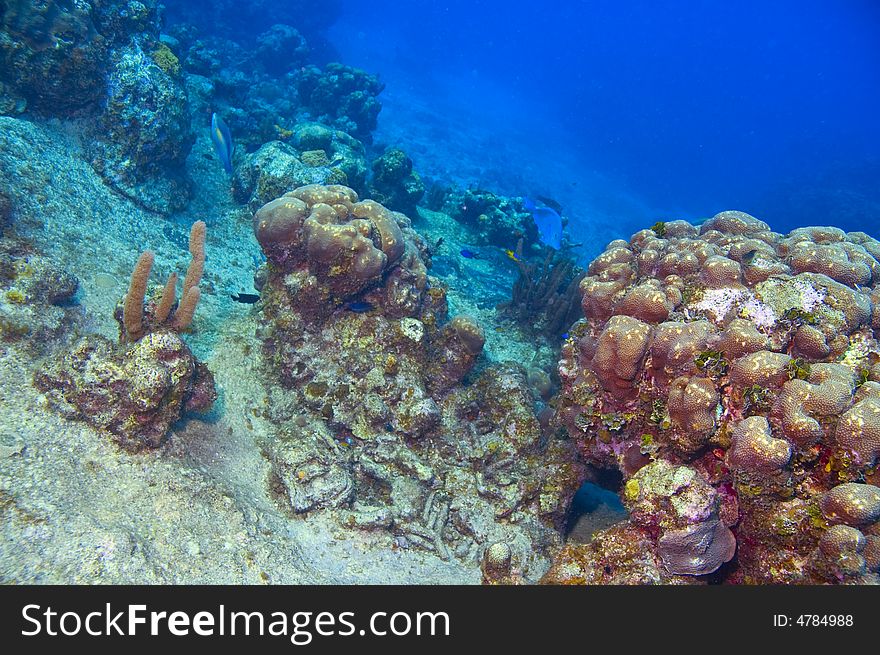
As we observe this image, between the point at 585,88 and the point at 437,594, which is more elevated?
the point at 585,88

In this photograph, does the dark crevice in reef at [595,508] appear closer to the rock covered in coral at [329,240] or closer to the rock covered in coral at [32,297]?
the rock covered in coral at [329,240]

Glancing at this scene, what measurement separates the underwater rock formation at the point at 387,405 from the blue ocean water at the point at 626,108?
16439 mm

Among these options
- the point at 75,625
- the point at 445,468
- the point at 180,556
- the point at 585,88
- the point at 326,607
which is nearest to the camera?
the point at 75,625

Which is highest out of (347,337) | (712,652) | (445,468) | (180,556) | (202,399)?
(347,337)

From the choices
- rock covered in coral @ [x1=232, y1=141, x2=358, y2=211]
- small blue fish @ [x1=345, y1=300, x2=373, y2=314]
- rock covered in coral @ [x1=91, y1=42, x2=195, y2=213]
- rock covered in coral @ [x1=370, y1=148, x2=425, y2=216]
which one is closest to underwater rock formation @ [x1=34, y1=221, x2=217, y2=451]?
small blue fish @ [x1=345, y1=300, x2=373, y2=314]

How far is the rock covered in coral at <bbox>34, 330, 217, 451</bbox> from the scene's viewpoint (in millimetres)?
3559

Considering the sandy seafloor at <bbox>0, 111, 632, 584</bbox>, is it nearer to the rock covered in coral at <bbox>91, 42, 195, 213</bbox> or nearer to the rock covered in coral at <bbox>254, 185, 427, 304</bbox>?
the rock covered in coral at <bbox>91, 42, 195, 213</bbox>

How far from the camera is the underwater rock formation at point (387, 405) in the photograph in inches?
167

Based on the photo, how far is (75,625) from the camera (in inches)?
92.5

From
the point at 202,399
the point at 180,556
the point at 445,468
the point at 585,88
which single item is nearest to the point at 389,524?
the point at 445,468

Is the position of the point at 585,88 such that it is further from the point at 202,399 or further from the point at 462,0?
the point at 202,399

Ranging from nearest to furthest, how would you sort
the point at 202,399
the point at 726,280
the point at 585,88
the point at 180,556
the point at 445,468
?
the point at 180,556 → the point at 726,280 → the point at 202,399 → the point at 445,468 → the point at 585,88

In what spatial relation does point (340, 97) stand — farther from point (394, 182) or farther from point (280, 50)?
point (394, 182)

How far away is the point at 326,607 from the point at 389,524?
1.48 metres
